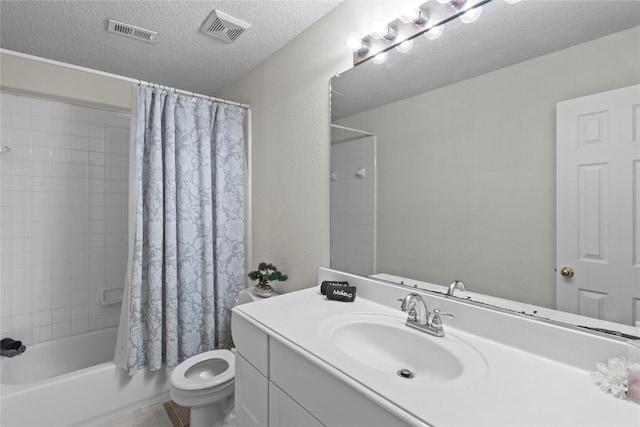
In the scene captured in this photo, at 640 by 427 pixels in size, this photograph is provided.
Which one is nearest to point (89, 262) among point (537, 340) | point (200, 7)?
point (200, 7)

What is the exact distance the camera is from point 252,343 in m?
1.09

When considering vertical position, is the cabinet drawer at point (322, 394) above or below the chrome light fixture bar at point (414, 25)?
below

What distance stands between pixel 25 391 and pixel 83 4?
1994mm

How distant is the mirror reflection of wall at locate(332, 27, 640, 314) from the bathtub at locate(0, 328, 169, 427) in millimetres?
1691

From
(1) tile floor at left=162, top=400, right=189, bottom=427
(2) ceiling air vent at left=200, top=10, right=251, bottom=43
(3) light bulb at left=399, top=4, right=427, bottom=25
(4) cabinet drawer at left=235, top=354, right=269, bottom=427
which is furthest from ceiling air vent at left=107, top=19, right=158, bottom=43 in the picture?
(1) tile floor at left=162, top=400, right=189, bottom=427

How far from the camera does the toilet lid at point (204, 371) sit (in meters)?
1.51

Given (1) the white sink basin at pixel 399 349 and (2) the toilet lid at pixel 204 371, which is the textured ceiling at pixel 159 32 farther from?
(2) the toilet lid at pixel 204 371

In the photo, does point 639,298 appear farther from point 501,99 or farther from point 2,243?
point 2,243

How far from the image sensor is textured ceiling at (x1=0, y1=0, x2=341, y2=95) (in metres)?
1.59

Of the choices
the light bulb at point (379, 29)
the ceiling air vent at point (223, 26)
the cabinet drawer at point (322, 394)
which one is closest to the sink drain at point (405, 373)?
the cabinet drawer at point (322, 394)

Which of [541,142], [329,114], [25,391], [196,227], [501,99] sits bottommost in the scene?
[25,391]

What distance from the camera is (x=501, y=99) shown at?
0.99 m

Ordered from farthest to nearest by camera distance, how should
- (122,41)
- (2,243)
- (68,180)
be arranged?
(68,180)
(2,243)
(122,41)

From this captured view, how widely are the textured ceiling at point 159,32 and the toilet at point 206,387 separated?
1940 mm
